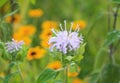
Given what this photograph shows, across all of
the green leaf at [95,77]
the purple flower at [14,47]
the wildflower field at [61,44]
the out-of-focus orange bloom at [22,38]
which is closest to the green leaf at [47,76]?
the wildflower field at [61,44]

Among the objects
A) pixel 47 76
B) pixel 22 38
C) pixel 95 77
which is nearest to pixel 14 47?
pixel 47 76

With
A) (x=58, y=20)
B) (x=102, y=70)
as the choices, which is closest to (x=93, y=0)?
(x=58, y=20)

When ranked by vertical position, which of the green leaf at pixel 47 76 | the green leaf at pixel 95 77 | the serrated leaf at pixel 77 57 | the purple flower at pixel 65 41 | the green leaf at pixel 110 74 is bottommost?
the green leaf at pixel 95 77

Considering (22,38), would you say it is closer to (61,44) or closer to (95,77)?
(95,77)

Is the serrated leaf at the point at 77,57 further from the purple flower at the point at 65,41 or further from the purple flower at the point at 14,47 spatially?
the purple flower at the point at 14,47

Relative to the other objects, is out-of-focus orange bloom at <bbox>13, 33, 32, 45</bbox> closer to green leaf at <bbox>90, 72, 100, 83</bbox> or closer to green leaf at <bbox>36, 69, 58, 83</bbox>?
green leaf at <bbox>90, 72, 100, 83</bbox>

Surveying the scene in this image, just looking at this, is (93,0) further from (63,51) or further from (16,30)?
(63,51)

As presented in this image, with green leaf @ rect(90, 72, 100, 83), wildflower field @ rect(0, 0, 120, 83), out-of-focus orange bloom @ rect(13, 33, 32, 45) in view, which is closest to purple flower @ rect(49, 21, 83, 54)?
wildflower field @ rect(0, 0, 120, 83)
